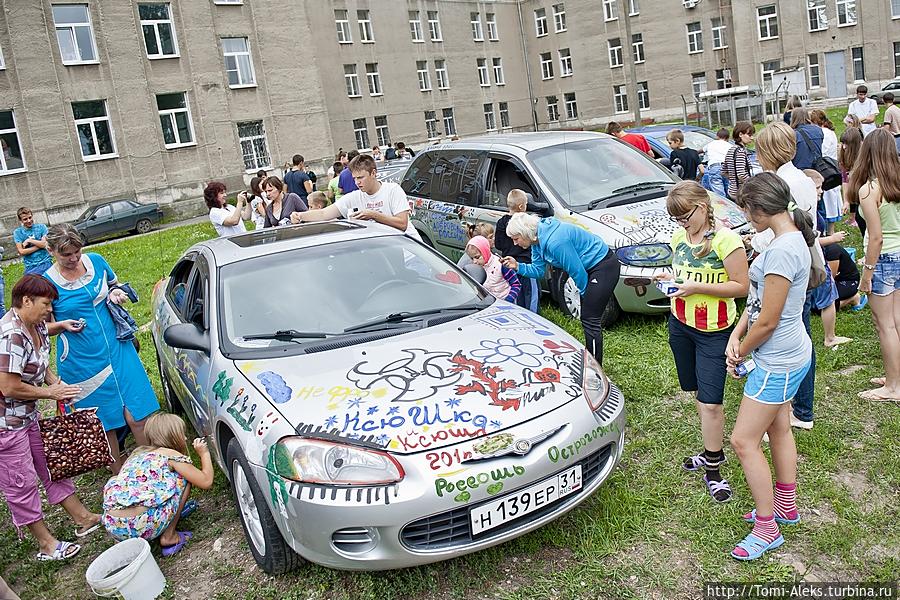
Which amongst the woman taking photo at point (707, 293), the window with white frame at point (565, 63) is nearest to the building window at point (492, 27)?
the window with white frame at point (565, 63)

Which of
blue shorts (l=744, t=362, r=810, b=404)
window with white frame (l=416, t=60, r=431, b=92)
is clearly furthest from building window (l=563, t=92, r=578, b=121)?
blue shorts (l=744, t=362, r=810, b=404)

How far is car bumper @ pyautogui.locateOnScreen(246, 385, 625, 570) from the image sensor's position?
10.2ft

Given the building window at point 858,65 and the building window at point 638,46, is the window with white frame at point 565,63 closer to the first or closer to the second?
the building window at point 638,46

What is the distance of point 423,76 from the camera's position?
4303 cm

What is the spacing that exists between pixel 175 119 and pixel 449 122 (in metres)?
19.4

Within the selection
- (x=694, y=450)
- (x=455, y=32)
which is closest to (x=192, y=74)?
(x=455, y=32)

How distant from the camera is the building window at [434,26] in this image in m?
43.3

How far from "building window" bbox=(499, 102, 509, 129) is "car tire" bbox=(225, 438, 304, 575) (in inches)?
1842

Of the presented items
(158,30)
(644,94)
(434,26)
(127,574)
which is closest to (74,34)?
(158,30)

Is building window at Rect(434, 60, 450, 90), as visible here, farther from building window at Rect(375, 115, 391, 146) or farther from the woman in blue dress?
the woman in blue dress

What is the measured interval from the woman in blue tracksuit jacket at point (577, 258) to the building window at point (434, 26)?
40.7m

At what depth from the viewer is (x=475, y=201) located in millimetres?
8062

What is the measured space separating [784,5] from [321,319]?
44219mm

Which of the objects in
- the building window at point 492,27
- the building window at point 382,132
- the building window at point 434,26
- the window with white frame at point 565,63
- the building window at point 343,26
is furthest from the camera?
the window with white frame at point 565,63
